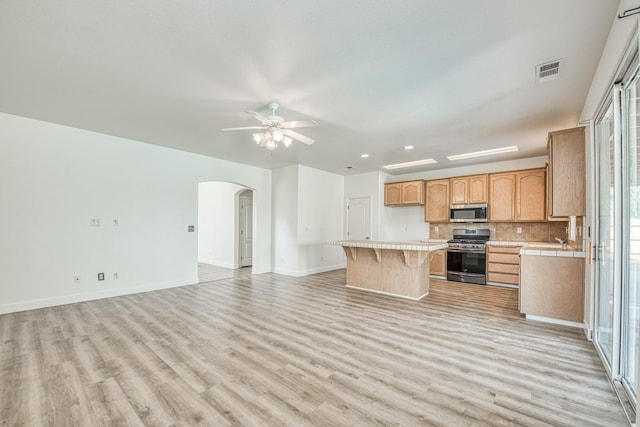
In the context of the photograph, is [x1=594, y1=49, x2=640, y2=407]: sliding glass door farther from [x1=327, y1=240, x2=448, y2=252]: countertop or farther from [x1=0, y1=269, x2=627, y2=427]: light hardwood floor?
[x1=327, y1=240, x2=448, y2=252]: countertop

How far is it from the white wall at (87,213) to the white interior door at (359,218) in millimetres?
3908

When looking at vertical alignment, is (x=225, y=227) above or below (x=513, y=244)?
above

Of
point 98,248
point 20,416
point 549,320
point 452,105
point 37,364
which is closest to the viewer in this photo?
point 20,416

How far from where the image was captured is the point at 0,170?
3.74m

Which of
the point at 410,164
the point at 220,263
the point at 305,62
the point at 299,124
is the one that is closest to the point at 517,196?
the point at 410,164

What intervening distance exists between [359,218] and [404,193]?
1412mm

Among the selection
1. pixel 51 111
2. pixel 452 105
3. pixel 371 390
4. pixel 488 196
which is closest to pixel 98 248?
pixel 51 111

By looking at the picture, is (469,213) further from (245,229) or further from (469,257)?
(245,229)

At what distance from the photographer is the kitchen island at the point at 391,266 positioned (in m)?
4.55

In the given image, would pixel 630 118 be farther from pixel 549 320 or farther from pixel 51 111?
pixel 51 111

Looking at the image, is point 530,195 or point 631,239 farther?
point 530,195

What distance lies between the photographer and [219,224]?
8.27 m

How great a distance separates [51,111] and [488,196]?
769 centimetres

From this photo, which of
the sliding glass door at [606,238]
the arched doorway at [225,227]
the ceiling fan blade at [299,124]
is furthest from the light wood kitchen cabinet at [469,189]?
the arched doorway at [225,227]
